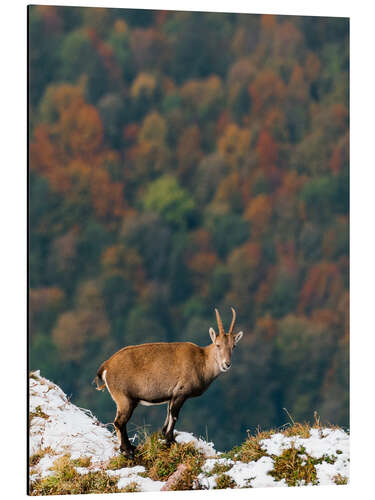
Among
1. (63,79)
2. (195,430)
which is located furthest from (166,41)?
(195,430)

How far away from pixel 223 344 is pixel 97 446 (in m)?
1.33

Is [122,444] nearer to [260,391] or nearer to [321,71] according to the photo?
[260,391]

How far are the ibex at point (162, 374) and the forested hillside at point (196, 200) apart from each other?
0.31ft

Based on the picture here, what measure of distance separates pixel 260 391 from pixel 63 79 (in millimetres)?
3092

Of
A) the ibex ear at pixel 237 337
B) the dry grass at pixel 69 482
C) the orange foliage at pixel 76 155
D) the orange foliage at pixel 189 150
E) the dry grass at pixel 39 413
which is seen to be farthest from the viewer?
the orange foliage at pixel 189 150

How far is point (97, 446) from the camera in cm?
898

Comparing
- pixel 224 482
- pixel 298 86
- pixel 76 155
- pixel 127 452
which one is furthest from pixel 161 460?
pixel 298 86

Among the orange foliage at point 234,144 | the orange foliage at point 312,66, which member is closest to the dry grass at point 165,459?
the orange foliage at point 234,144

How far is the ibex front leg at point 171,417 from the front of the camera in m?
9.12

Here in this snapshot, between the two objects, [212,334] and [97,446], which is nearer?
[97,446]

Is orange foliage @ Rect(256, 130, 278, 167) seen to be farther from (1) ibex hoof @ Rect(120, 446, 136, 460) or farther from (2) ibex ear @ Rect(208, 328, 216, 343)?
(1) ibex hoof @ Rect(120, 446, 136, 460)

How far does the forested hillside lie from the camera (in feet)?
29.8

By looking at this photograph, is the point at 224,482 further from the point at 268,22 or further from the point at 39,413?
the point at 268,22

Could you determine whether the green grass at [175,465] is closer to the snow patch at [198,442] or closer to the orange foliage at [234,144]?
the snow patch at [198,442]
